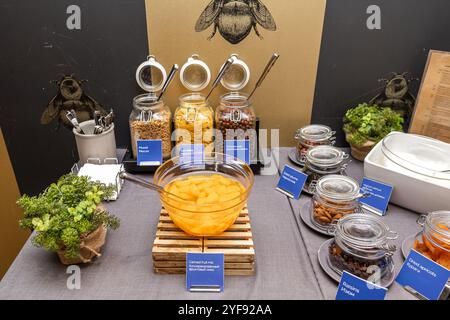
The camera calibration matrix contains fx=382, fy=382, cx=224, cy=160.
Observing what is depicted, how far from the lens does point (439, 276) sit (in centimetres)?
86

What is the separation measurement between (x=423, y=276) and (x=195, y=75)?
100cm

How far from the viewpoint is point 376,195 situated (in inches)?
47.0

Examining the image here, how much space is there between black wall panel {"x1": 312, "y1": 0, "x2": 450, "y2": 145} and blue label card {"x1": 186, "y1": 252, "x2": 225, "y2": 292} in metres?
0.87

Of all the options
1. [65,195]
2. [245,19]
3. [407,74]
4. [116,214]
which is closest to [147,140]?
[116,214]

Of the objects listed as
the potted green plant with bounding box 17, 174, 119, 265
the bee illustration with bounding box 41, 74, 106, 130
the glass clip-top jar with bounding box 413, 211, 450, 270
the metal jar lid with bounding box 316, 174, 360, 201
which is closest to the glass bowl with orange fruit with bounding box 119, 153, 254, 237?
the potted green plant with bounding box 17, 174, 119, 265

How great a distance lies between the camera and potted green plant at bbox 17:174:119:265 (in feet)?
2.93

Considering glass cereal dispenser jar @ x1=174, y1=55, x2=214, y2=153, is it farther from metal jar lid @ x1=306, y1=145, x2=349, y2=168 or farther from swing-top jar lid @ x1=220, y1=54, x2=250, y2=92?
metal jar lid @ x1=306, y1=145, x2=349, y2=168

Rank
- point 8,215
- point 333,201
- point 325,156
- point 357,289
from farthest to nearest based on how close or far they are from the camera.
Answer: point 8,215 → point 325,156 → point 333,201 → point 357,289

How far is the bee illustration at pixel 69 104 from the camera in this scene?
149 cm

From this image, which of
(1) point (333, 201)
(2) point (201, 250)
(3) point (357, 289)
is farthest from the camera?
(1) point (333, 201)

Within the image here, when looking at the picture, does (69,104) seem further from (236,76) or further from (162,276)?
(162,276)

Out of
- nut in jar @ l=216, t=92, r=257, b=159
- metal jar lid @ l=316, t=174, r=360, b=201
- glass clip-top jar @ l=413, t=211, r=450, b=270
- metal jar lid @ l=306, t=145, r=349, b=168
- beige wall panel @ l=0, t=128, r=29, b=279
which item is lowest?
beige wall panel @ l=0, t=128, r=29, b=279

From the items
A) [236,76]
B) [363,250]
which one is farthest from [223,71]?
[363,250]

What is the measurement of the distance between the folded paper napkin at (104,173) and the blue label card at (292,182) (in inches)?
21.7
